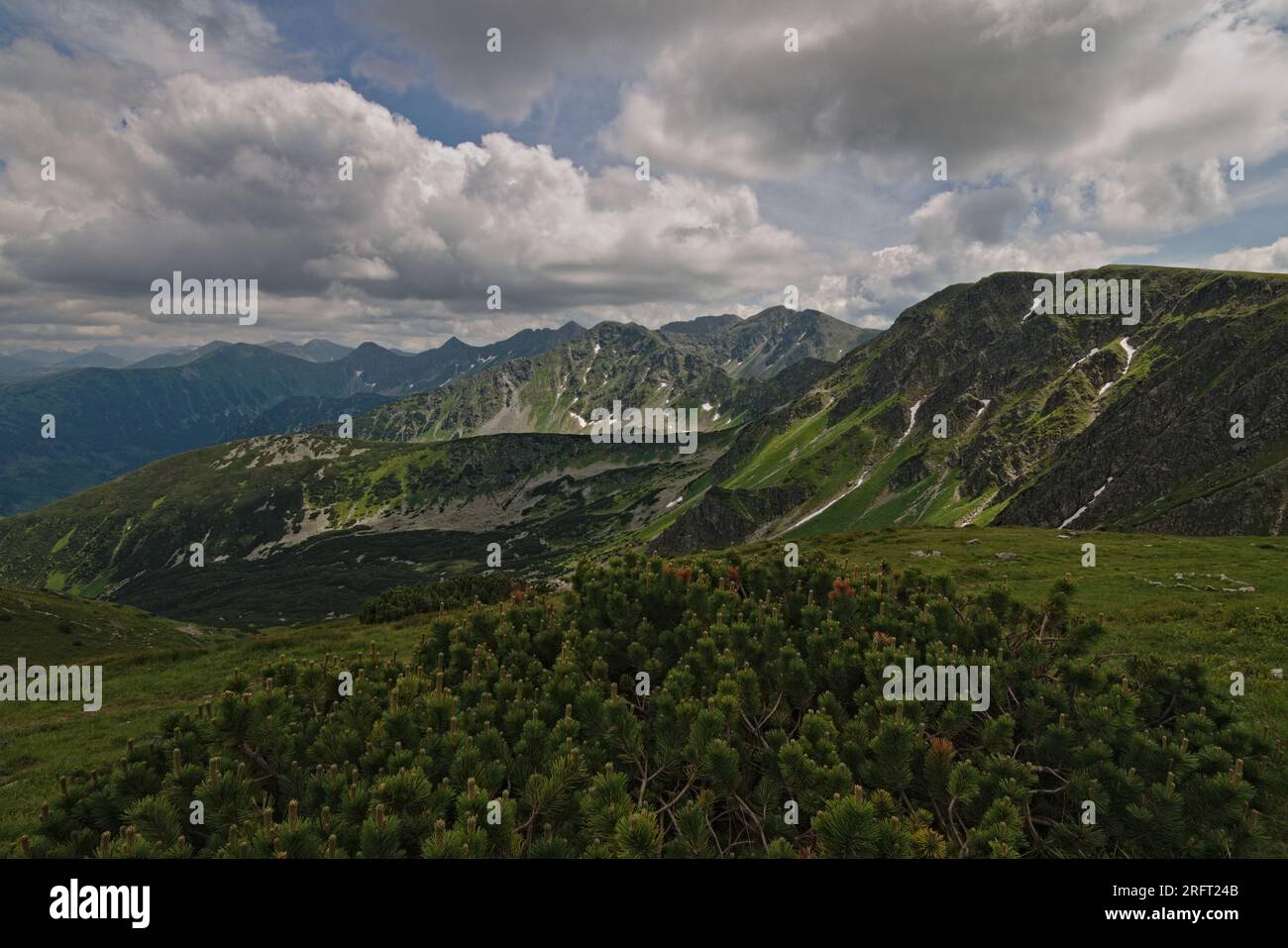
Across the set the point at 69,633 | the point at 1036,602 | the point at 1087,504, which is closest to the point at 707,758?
the point at 1036,602

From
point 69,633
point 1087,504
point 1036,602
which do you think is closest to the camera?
point 1036,602

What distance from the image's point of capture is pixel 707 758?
868cm

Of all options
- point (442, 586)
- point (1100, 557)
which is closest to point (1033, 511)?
point (1100, 557)

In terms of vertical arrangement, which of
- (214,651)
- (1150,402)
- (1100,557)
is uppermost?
(1150,402)

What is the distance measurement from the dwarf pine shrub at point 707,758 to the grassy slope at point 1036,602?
3.03 m

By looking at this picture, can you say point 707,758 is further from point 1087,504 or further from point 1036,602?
point 1087,504

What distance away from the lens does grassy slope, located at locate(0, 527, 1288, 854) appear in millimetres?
17453

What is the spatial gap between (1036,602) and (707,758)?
1057 inches

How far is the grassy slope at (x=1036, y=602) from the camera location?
57.3 ft

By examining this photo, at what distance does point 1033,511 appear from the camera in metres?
165

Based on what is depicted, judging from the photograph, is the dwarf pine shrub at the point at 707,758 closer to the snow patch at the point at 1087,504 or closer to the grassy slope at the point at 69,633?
the grassy slope at the point at 69,633

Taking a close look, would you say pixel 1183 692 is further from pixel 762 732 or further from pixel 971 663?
pixel 762 732

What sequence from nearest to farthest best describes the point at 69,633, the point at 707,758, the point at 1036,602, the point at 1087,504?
the point at 707,758 → the point at 1036,602 → the point at 69,633 → the point at 1087,504
